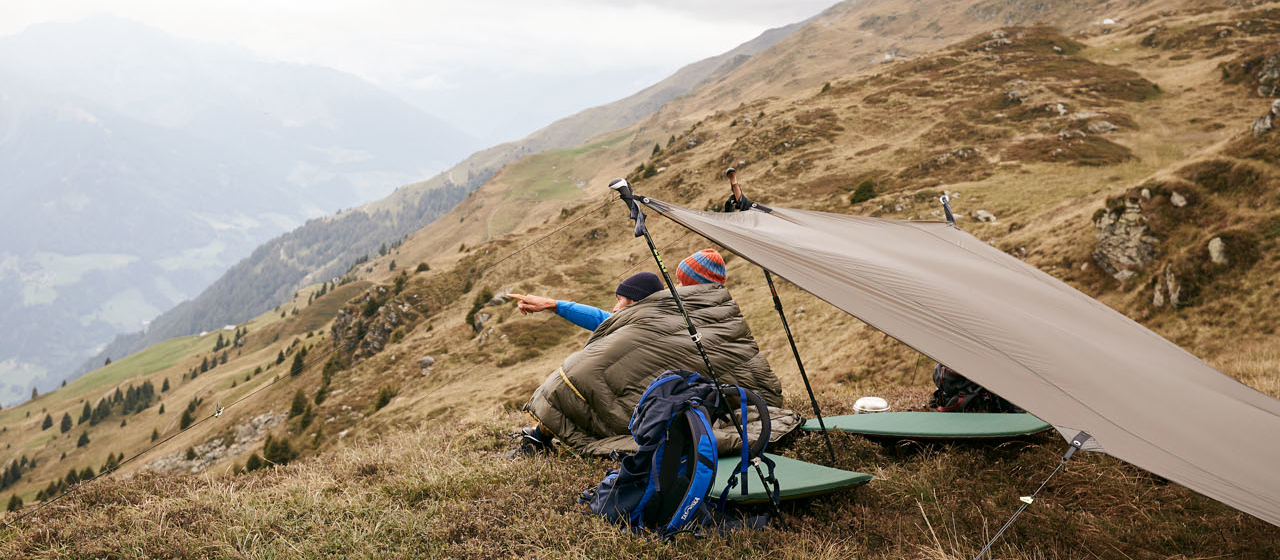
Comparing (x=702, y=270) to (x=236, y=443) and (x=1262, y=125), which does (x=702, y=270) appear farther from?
(x=236, y=443)

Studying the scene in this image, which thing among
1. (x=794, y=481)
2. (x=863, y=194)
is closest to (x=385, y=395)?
(x=863, y=194)

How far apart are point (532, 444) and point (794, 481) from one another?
304 cm

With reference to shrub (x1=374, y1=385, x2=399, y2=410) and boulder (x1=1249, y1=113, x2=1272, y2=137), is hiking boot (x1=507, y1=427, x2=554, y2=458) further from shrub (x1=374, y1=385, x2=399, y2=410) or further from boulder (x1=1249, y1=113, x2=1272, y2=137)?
shrub (x1=374, y1=385, x2=399, y2=410)

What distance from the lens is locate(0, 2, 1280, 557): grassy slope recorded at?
14.2ft

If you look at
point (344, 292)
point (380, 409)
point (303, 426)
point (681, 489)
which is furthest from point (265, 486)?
point (344, 292)

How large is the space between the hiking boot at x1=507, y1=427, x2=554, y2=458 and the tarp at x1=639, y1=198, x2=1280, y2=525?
307cm

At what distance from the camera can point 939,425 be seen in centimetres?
606

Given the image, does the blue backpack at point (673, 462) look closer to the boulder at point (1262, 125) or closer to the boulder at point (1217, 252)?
the boulder at point (1217, 252)

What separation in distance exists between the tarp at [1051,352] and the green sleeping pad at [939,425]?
1126 millimetres

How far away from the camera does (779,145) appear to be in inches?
1790

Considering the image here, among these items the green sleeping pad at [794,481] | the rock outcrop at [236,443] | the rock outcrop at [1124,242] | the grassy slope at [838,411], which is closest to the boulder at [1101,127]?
the grassy slope at [838,411]

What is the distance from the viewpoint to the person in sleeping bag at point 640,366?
5.32 metres

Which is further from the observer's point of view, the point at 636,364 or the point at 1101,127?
the point at 1101,127

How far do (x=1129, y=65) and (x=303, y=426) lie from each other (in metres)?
59.7
